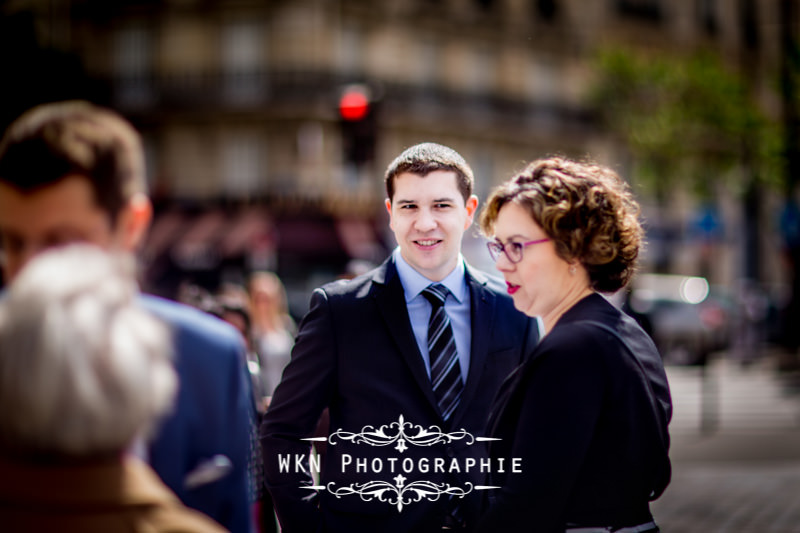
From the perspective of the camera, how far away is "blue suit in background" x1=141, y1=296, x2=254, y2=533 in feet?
7.63

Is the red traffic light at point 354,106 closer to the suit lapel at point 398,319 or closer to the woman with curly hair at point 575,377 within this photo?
the suit lapel at point 398,319

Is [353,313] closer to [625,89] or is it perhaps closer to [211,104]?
[211,104]

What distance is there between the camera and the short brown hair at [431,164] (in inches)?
133

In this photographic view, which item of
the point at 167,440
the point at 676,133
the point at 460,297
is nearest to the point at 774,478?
the point at 460,297

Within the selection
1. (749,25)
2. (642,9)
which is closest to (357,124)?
(642,9)

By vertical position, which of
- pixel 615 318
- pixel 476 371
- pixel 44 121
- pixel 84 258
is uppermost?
pixel 44 121

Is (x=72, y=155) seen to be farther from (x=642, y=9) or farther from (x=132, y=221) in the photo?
(x=642, y=9)

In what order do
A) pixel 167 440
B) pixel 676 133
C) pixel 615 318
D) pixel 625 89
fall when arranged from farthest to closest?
pixel 625 89 < pixel 676 133 < pixel 615 318 < pixel 167 440

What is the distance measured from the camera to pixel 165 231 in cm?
Answer: 3425

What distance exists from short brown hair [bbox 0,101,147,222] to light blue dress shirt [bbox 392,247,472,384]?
4.33 ft

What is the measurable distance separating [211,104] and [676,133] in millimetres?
14548

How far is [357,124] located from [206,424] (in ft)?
30.6

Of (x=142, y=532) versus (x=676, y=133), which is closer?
(x=142, y=532)

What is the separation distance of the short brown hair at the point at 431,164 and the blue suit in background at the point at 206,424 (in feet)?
3.72
